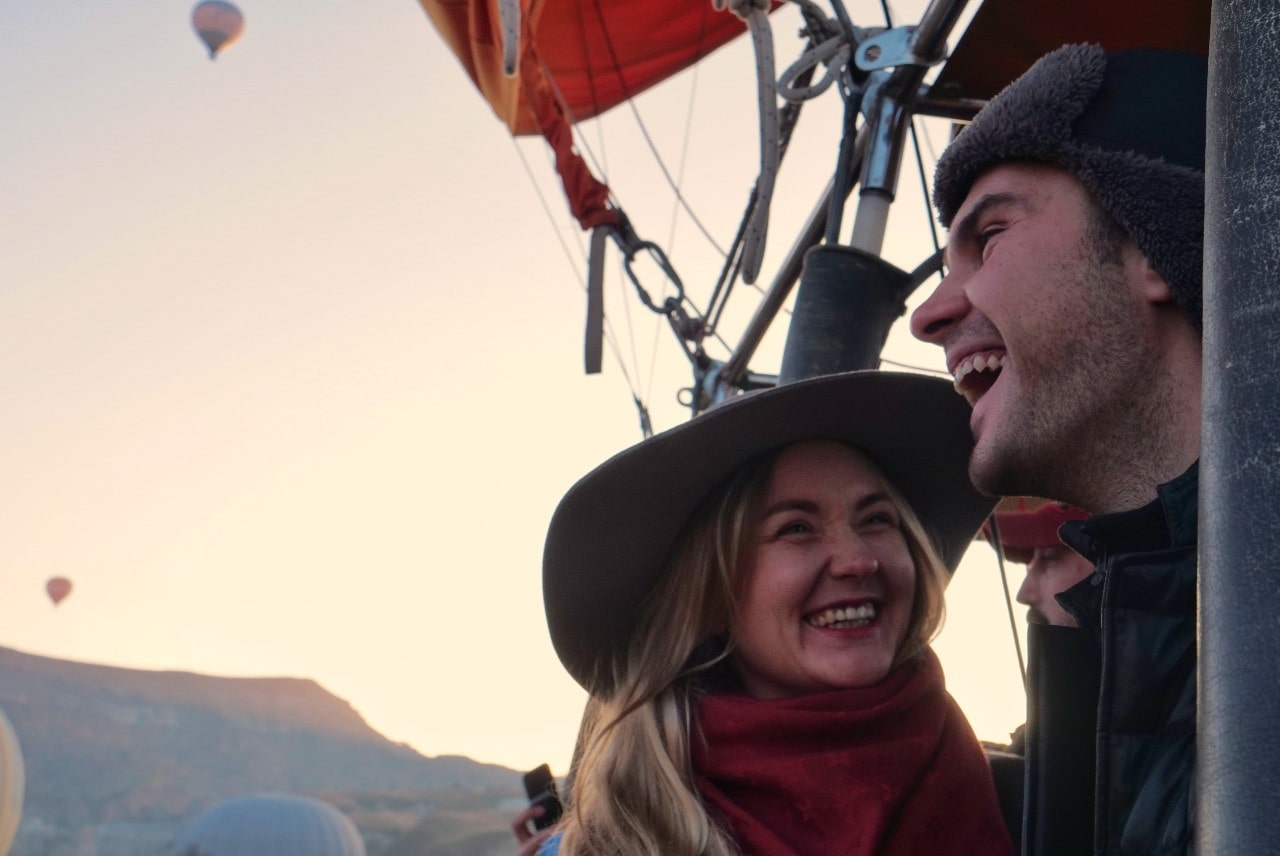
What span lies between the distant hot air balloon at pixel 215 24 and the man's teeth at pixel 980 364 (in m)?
24.3

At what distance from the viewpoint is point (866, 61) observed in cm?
323

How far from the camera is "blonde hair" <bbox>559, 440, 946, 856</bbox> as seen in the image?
1841 mm

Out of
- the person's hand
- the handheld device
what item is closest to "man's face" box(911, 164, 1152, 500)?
the person's hand

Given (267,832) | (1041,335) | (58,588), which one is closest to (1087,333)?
(1041,335)

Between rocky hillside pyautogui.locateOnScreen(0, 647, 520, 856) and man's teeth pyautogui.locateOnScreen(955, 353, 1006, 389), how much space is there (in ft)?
185

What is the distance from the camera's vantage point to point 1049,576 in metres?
2.94

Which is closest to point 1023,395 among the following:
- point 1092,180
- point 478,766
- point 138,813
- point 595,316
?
point 1092,180

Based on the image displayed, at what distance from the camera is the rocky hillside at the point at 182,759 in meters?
57.8

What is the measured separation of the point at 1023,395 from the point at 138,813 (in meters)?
64.6

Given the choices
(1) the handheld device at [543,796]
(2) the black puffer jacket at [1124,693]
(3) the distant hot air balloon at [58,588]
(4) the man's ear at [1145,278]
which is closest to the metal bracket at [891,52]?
(1) the handheld device at [543,796]

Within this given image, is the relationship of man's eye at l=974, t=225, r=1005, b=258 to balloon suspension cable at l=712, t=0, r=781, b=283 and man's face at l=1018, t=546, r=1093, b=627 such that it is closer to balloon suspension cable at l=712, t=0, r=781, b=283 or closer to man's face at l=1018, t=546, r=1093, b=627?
man's face at l=1018, t=546, r=1093, b=627

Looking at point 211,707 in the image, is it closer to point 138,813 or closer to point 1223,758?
point 138,813

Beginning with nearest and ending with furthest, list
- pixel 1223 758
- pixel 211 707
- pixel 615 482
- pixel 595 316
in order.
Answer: pixel 1223 758 < pixel 615 482 < pixel 595 316 < pixel 211 707

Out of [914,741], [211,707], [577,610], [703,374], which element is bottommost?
[914,741]
